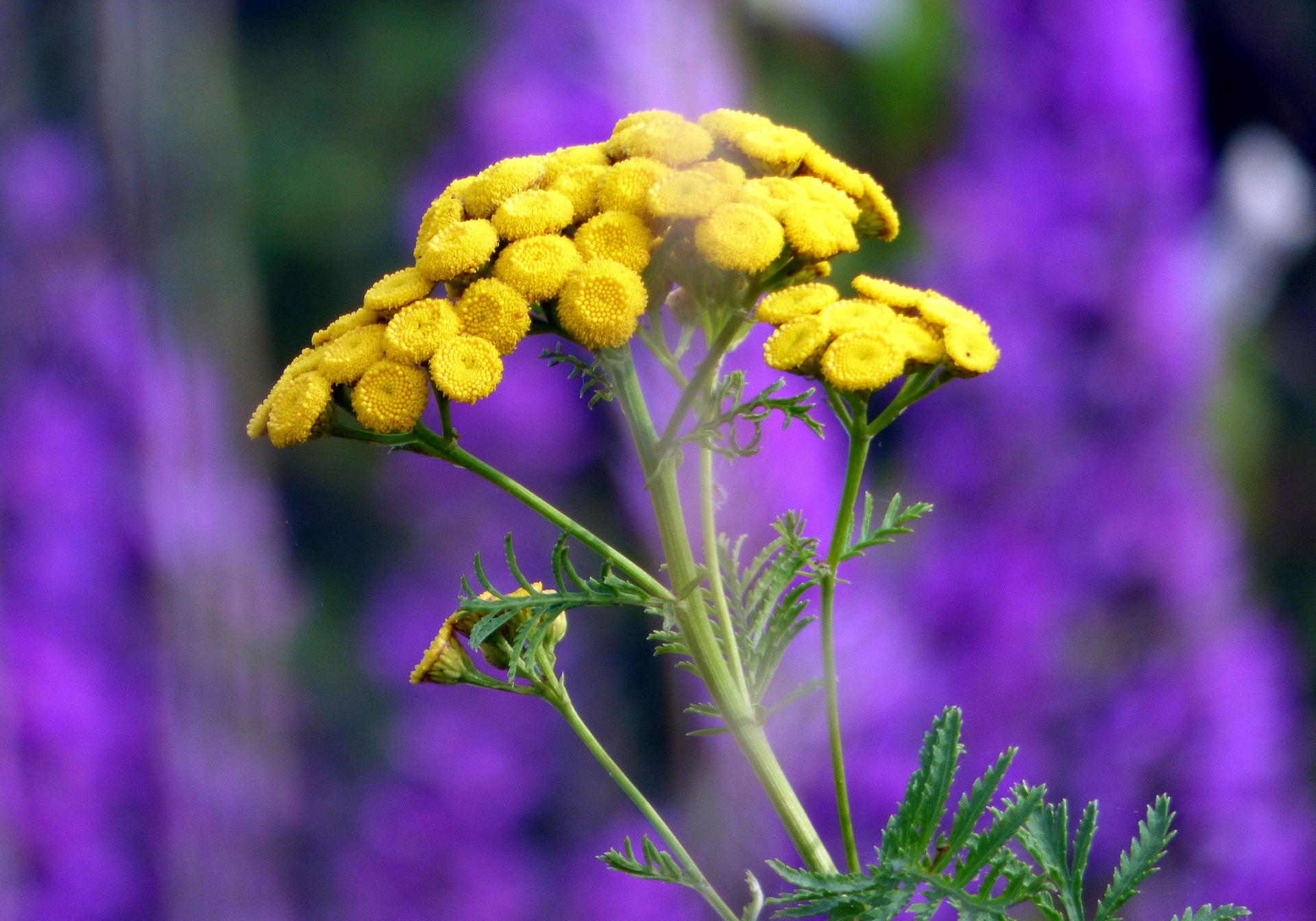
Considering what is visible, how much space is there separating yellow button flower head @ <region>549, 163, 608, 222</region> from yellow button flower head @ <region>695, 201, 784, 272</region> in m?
0.05

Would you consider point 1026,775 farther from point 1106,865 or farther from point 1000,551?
point 1000,551

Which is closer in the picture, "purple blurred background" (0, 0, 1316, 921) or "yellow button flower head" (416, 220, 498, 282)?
"yellow button flower head" (416, 220, 498, 282)

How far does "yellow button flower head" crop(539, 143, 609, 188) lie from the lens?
515 mm

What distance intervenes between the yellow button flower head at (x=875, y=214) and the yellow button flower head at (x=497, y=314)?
0.56 ft

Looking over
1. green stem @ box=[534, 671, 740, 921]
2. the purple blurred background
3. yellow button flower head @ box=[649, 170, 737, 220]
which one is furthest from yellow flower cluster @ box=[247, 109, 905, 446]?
the purple blurred background

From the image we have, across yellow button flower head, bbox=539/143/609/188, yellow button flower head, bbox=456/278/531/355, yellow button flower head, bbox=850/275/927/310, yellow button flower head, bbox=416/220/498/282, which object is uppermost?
yellow button flower head, bbox=539/143/609/188

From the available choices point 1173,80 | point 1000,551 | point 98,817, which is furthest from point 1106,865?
point 98,817

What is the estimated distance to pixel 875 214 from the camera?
1.78ft

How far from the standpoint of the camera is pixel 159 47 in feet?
6.75

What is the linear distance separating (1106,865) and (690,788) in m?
0.56

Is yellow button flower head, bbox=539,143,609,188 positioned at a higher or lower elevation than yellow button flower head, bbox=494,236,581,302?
higher

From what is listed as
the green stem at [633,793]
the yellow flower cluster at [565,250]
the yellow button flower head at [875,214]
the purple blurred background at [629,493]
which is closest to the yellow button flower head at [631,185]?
the yellow flower cluster at [565,250]

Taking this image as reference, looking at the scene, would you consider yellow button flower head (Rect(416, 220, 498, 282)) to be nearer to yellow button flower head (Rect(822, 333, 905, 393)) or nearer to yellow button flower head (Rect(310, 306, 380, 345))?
yellow button flower head (Rect(310, 306, 380, 345))

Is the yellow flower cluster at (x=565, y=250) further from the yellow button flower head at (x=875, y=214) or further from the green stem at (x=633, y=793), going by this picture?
the green stem at (x=633, y=793)
